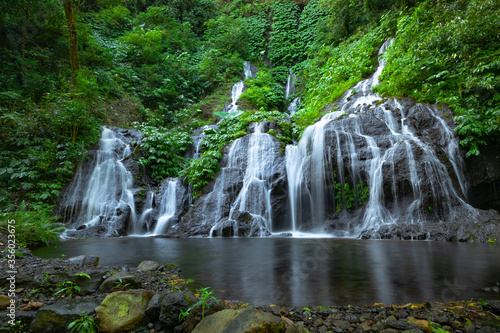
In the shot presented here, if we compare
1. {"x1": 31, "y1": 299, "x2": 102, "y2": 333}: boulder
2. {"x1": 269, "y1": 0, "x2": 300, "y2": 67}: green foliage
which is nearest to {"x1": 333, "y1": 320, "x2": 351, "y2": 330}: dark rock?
{"x1": 31, "y1": 299, "x2": 102, "y2": 333}: boulder

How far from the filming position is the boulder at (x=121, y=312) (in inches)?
83.4

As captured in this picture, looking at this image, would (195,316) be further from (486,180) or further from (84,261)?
(486,180)

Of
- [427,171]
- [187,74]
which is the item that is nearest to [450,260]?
[427,171]

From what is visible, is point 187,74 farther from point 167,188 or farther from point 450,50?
point 450,50

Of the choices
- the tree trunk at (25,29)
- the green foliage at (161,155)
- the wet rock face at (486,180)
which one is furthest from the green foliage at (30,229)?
the wet rock face at (486,180)

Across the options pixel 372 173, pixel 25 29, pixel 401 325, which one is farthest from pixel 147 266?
pixel 25 29

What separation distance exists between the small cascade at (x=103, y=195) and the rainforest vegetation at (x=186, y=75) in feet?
2.22

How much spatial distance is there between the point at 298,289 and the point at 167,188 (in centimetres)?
952

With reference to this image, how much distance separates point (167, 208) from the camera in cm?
1116

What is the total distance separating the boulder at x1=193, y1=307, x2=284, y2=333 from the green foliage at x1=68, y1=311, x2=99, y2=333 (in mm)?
845

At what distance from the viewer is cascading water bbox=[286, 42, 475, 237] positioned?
27.8 feet

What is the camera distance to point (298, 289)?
3.21 m

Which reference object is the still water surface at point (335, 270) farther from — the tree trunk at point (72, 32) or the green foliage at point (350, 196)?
the tree trunk at point (72, 32)

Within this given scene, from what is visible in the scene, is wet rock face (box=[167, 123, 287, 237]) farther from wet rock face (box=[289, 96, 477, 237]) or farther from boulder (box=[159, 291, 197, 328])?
boulder (box=[159, 291, 197, 328])
